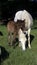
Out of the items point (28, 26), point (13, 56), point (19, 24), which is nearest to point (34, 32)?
point (28, 26)

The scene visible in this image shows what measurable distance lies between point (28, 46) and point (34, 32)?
11.7ft

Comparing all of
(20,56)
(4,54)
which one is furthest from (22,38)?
(4,54)

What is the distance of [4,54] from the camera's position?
9.93 meters

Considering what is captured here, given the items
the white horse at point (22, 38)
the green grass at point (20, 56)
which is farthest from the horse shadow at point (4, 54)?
the white horse at point (22, 38)

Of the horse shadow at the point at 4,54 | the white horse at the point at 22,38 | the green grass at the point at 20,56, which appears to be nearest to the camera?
the green grass at the point at 20,56

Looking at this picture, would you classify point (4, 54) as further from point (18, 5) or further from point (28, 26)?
point (18, 5)

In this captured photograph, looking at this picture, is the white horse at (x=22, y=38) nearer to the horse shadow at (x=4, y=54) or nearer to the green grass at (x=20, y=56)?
the green grass at (x=20, y=56)

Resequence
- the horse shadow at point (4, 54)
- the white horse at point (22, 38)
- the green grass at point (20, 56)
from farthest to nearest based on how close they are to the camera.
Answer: the white horse at point (22, 38) < the horse shadow at point (4, 54) < the green grass at point (20, 56)

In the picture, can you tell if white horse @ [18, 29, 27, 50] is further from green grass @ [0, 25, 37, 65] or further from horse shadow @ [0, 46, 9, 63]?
horse shadow @ [0, 46, 9, 63]

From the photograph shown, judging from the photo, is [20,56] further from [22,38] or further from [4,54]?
[22,38]

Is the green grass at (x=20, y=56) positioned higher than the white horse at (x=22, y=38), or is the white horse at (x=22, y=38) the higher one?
the white horse at (x=22, y=38)

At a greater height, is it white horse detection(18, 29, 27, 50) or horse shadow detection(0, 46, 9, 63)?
white horse detection(18, 29, 27, 50)

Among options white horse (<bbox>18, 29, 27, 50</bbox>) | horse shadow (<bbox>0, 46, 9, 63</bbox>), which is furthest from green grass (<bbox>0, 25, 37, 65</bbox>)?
white horse (<bbox>18, 29, 27, 50</bbox>)

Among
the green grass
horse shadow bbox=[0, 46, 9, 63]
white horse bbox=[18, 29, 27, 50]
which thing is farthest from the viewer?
white horse bbox=[18, 29, 27, 50]
